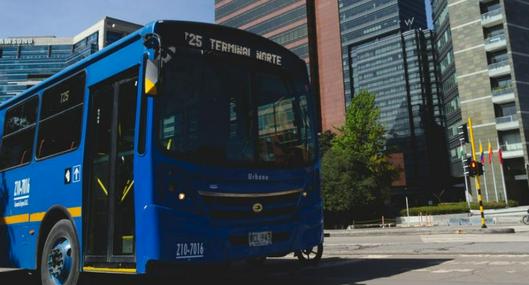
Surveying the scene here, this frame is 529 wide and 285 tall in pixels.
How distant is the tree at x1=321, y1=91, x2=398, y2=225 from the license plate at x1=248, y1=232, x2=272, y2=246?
4097cm

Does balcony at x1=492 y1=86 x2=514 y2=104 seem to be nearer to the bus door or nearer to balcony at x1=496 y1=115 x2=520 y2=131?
balcony at x1=496 y1=115 x2=520 y2=131

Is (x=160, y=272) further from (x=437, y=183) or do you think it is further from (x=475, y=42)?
(x=437, y=183)

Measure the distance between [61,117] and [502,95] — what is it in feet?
186

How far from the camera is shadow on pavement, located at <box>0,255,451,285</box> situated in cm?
762

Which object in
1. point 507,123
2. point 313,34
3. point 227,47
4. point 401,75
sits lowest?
point 227,47

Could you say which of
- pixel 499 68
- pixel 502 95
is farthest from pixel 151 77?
pixel 499 68

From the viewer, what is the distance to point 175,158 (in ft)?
19.0

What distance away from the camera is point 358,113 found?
49125 millimetres

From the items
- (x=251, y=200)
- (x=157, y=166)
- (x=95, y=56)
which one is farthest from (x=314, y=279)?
(x=95, y=56)

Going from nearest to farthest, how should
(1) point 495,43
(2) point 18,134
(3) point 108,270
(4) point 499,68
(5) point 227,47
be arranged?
(3) point 108,270 → (5) point 227,47 → (2) point 18,134 → (4) point 499,68 → (1) point 495,43

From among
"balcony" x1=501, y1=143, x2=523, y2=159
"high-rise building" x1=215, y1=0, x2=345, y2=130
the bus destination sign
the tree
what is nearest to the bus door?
the bus destination sign

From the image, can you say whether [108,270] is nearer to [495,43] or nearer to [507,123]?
[507,123]

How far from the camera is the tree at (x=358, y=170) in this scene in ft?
154

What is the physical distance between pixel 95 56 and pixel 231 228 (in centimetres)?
345
